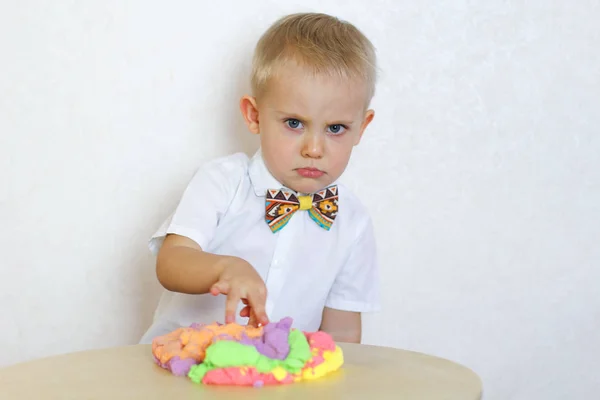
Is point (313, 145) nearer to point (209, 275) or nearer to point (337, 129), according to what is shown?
point (337, 129)

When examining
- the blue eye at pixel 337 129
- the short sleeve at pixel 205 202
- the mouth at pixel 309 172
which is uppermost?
the blue eye at pixel 337 129

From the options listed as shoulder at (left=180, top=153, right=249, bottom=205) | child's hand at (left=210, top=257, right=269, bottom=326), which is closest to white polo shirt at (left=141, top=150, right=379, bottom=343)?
shoulder at (left=180, top=153, right=249, bottom=205)

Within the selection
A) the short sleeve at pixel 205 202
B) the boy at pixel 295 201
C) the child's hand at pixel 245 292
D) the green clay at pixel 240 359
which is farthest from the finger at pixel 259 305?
the short sleeve at pixel 205 202

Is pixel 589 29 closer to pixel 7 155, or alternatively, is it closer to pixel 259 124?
pixel 259 124

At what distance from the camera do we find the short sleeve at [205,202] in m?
1.64

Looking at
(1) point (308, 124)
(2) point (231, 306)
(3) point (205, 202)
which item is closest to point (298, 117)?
(1) point (308, 124)

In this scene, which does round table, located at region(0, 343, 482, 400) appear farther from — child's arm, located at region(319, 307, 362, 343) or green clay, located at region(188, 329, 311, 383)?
child's arm, located at region(319, 307, 362, 343)

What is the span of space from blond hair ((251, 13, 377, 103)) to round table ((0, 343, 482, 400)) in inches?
24.6

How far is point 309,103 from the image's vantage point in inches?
63.1

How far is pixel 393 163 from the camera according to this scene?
7.00 ft

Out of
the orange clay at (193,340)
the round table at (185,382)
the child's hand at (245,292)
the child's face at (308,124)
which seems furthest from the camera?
the child's face at (308,124)

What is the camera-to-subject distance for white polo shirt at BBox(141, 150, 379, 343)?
1.74 m

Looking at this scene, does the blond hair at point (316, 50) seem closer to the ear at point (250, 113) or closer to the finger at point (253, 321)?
the ear at point (250, 113)

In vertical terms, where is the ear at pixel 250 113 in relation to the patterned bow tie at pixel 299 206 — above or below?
above
